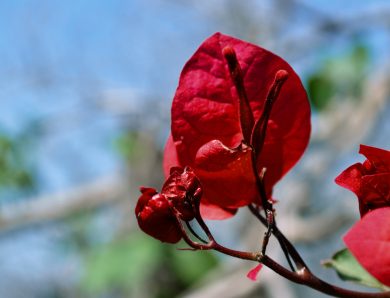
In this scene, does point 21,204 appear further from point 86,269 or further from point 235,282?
point 235,282

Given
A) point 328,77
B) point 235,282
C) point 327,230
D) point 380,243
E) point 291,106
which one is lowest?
point 380,243

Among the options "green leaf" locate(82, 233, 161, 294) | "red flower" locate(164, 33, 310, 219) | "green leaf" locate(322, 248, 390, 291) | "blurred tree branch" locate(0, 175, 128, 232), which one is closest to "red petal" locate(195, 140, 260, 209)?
"red flower" locate(164, 33, 310, 219)

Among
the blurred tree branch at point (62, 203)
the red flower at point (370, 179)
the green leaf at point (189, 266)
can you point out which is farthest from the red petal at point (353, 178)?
the blurred tree branch at point (62, 203)

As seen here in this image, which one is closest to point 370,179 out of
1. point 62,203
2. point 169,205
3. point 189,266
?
point 169,205

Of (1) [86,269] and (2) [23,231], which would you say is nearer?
(1) [86,269]

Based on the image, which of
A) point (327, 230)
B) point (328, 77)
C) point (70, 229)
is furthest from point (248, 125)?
point (70, 229)
